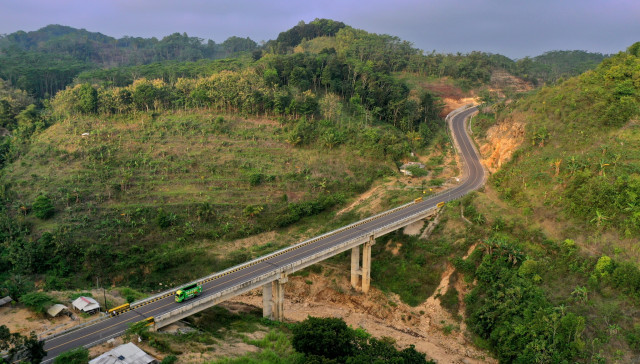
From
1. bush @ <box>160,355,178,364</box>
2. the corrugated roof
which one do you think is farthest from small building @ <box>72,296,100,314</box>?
bush @ <box>160,355,178,364</box>

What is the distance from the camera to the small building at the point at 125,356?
3241cm

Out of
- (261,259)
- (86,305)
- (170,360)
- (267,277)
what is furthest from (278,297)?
(86,305)

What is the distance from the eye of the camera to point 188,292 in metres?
42.7

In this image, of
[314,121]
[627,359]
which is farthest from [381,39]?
[627,359]

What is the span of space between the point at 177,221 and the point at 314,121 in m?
34.3

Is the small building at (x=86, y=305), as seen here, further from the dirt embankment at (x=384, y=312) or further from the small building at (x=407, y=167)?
the small building at (x=407, y=167)

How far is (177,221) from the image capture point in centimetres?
6669

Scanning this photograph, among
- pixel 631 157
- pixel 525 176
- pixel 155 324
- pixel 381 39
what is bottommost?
pixel 155 324

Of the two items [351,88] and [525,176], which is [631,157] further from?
[351,88]

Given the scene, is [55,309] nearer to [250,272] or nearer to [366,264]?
[250,272]

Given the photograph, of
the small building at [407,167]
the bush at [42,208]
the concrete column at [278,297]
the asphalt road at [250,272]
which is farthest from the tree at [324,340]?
the bush at [42,208]

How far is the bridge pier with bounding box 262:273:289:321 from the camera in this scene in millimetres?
49281

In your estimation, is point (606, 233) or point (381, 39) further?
point (381, 39)

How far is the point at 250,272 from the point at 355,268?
16.6 m
